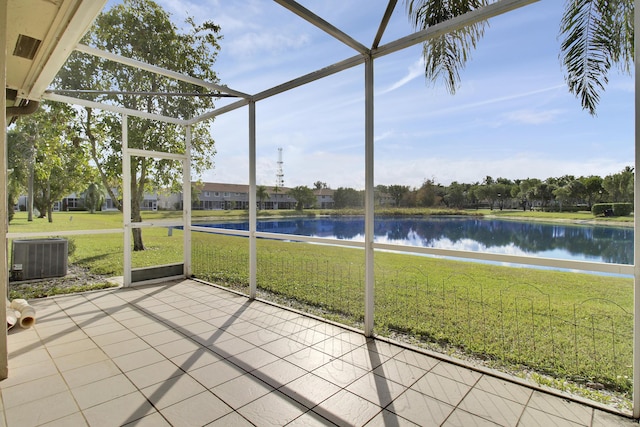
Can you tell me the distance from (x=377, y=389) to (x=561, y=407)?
3.43 feet

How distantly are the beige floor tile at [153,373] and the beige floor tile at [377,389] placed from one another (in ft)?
4.02

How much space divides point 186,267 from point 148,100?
3406mm

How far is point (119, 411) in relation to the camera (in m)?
1.89

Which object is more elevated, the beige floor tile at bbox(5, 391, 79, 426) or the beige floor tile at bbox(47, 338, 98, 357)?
the beige floor tile at bbox(47, 338, 98, 357)

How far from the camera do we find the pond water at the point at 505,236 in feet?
7.52

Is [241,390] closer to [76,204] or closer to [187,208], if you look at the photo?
[187,208]

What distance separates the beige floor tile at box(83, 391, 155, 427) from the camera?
70.7 inches

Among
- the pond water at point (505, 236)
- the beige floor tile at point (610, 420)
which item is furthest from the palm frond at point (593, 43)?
the beige floor tile at point (610, 420)

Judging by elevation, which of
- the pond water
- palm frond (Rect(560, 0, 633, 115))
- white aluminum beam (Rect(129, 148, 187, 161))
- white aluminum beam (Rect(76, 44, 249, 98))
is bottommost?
the pond water

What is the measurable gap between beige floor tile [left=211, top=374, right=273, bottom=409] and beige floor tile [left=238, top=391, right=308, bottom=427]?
5cm

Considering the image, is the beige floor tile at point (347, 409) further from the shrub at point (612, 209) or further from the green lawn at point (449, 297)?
the shrub at point (612, 209)

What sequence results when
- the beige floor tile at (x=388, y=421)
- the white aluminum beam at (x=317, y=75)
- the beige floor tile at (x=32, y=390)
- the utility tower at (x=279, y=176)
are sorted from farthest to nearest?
the utility tower at (x=279, y=176) < the white aluminum beam at (x=317, y=75) < the beige floor tile at (x=32, y=390) < the beige floor tile at (x=388, y=421)

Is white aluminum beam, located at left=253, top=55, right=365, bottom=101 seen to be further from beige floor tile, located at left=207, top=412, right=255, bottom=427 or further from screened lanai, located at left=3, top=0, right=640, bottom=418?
beige floor tile, located at left=207, top=412, right=255, bottom=427

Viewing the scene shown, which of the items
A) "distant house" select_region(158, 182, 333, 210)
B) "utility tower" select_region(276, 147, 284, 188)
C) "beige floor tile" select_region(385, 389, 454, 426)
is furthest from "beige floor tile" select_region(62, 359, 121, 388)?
"utility tower" select_region(276, 147, 284, 188)
